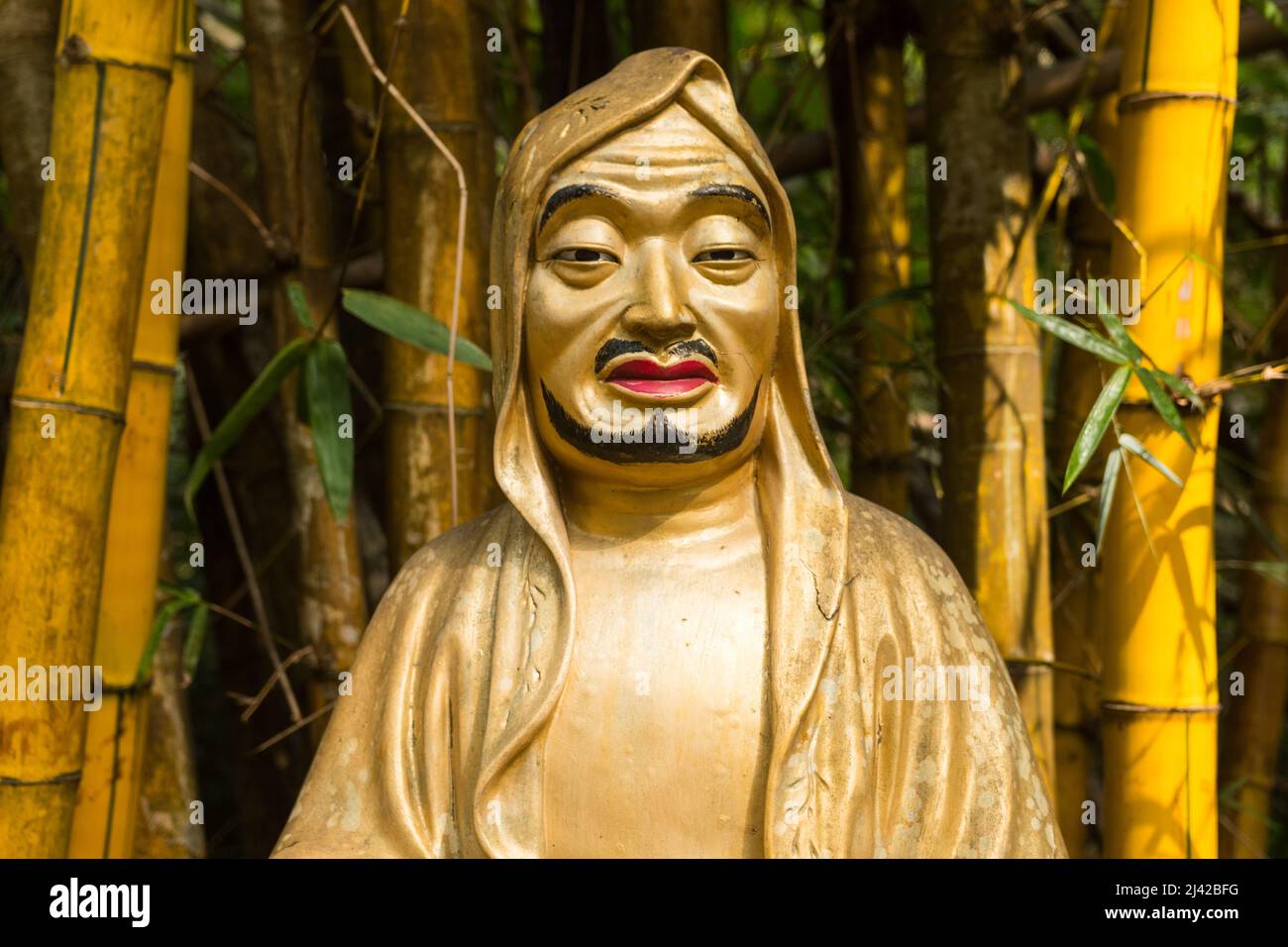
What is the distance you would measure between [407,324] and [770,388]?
24.2 inches

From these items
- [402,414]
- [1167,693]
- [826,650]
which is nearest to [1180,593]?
[1167,693]

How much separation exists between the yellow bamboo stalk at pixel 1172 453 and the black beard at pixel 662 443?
0.62 m

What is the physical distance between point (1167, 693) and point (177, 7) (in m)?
1.72

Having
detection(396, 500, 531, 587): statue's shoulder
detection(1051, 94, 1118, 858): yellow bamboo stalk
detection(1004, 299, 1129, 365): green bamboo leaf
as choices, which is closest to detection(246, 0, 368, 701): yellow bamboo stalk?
detection(396, 500, 531, 587): statue's shoulder

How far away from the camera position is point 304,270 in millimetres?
3031

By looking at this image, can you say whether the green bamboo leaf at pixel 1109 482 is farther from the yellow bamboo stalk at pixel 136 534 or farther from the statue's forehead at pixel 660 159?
the yellow bamboo stalk at pixel 136 534

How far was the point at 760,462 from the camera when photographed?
235 cm

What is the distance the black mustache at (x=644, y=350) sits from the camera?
2.19 m

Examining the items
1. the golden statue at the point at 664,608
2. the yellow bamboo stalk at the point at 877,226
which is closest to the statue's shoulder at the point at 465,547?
the golden statue at the point at 664,608

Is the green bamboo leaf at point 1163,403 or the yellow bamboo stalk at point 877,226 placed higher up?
the yellow bamboo stalk at point 877,226

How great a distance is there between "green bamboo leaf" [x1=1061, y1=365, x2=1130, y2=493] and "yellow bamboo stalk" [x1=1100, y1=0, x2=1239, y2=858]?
0.10m

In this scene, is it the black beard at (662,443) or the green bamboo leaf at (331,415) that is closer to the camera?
the black beard at (662,443)

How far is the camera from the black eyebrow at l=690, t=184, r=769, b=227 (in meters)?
2.20

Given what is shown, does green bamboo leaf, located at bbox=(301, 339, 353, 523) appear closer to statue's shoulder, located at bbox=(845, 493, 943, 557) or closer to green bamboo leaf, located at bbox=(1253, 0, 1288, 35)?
statue's shoulder, located at bbox=(845, 493, 943, 557)
